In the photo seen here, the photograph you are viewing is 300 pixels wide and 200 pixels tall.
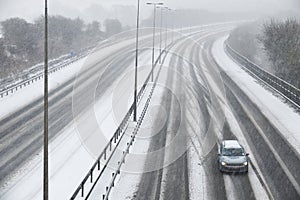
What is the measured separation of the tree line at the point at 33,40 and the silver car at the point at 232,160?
40699mm

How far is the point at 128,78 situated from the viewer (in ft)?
198

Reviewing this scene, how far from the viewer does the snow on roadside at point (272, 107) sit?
3241cm

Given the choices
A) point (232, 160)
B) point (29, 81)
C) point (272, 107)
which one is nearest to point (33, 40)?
point (29, 81)

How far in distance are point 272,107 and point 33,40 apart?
162ft

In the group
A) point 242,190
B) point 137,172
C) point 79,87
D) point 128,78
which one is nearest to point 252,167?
point 242,190

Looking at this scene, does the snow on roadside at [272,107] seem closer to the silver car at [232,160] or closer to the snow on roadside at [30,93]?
the silver car at [232,160]

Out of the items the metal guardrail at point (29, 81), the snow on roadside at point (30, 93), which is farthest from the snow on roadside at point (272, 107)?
the metal guardrail at point (29, 81)

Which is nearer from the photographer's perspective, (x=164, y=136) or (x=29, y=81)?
(x=164, y=136)

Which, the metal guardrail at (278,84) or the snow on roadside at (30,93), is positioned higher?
the metal guardrail at (278,84)

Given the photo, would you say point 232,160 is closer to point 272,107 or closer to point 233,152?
point 233,152

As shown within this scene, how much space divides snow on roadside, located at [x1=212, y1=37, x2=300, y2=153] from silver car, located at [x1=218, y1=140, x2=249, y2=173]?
5074mm

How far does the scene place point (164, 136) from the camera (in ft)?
109

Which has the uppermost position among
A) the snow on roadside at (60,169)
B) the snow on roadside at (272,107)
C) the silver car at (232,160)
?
the snow on roadside at (272,107)

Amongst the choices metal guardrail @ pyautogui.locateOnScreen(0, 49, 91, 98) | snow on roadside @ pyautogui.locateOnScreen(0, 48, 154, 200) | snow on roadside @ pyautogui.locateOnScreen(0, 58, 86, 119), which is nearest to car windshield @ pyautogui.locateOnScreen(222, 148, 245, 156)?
snow on roadside @ pyautogui.locateOnScreen(0, 48, 154, 200)
